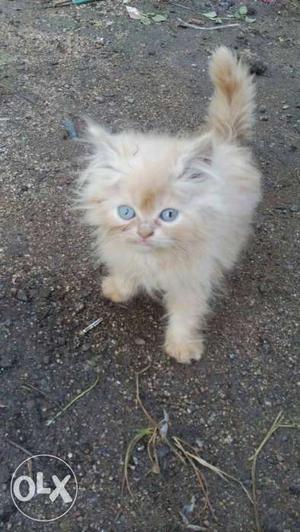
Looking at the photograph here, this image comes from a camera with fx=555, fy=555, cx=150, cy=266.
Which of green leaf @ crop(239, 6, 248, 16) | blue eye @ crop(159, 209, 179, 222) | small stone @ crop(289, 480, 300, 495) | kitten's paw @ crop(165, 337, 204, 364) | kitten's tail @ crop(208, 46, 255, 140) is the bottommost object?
small stone @ crop(289, 480, 300, 495)

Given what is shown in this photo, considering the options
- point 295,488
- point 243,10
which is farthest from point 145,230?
point 243,10

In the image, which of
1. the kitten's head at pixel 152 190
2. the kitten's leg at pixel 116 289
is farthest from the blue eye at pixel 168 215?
the kitten's leg at pixel 116 289

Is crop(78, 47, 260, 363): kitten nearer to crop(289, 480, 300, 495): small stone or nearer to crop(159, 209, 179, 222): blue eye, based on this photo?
crop(159, 209, 179, 222): blue eye

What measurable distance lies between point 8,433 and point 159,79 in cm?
269

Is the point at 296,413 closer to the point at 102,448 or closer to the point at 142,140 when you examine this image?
the point at 102,448

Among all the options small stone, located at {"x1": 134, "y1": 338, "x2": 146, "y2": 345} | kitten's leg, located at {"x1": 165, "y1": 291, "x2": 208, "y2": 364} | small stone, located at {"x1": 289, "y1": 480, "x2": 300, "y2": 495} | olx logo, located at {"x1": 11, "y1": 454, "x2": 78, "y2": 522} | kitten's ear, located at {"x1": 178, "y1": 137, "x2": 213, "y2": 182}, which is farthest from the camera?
small stone, located at {"x1": 134, "y1": 338, "x2": 146, "y2": 345}

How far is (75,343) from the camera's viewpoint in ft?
7.73

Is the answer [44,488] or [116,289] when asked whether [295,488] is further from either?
[116,289]

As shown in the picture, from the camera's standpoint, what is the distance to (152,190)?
69.8 inches

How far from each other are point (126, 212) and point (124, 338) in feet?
2.42

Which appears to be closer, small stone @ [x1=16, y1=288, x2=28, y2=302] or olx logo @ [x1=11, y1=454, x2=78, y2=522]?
olx logo @ [x1=11, y1=454, x2=78, y2=522]

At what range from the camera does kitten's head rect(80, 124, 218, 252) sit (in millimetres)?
1792

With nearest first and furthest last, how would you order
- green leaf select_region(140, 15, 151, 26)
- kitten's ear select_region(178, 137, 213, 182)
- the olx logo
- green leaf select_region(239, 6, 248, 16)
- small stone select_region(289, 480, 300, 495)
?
kitten's ear select_region(178, 137, 213, 182) < the olx logo < small stone select_region(289, 480, 300, 495) < green leaf select_region(140, 15, 151, 26) < green leaf select_region(239, 6, 248, 16)

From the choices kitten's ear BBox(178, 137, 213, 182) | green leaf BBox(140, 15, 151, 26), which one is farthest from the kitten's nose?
green leaf BBox(140, 15, 151, 26)
